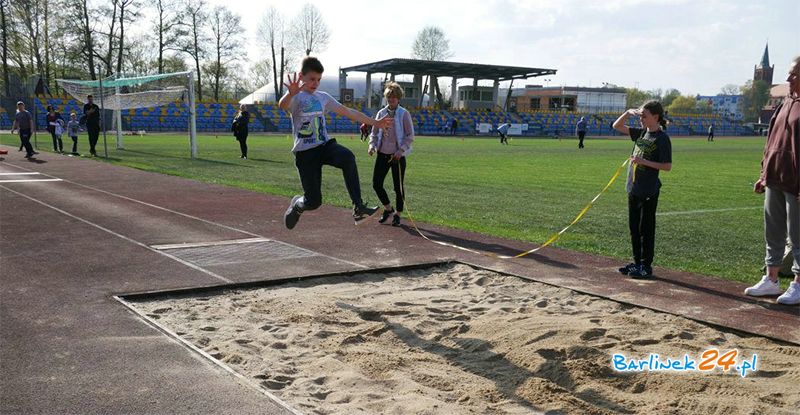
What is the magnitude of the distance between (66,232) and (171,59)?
6461 centimetres

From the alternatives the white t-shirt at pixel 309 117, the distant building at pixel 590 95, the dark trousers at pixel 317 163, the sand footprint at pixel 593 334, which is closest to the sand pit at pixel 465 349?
the sand footprint at pixel 593 334

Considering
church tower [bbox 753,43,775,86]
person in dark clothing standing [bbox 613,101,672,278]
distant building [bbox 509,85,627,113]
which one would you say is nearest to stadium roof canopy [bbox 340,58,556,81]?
distant building [bbox 509,85,627,113]

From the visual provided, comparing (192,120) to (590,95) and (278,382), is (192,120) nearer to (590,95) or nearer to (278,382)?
(278,382)

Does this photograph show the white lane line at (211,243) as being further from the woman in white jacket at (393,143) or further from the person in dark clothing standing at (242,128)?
the person in dark clothing standing at (242,128)

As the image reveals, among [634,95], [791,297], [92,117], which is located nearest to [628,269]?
[791,297]

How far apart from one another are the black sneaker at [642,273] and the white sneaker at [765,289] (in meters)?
1.04

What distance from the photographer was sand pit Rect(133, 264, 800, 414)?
4016 millimetres

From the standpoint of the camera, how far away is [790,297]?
6.16 metres

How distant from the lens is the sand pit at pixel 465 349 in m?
4.02

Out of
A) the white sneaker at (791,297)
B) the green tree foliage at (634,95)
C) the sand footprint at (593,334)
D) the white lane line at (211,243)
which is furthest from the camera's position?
the green tree foliage at (634,95)

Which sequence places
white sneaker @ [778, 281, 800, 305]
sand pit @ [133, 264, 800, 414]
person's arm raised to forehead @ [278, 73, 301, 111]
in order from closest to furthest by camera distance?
1. sand pit @ [133, 264, 800, 414]
2. white sneaker @ [778, 281, 800, 305]
3. person's arm raised to forehead @ [278, 73, 301, 111]

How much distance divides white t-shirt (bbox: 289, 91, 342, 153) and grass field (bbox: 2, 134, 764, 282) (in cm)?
397

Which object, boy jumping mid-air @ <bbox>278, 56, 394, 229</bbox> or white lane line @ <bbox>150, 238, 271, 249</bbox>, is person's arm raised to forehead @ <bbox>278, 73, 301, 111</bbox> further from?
white lane line @ <bbox>150, 238, 271, 249</bbox>

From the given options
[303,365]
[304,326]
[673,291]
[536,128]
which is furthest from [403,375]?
[536,128]
